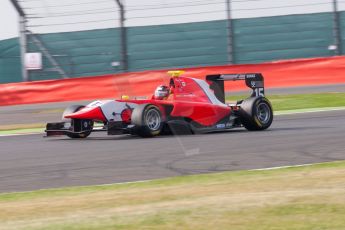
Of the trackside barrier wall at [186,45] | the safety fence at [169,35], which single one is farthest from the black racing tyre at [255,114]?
the trackside barrier wall at [186,45]

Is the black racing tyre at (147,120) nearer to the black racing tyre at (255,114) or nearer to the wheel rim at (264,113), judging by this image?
the black racing tyre at (255,114)

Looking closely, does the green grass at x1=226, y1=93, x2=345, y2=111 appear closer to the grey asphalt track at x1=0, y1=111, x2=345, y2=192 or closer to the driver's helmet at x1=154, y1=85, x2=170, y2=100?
the grey asphalt track at x1=0, y1=111, x2=345, y2=192

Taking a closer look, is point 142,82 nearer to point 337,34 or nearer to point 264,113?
point 337,34

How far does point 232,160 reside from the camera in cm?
1065

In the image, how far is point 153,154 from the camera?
1162 centimetres

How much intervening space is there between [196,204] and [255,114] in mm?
8079

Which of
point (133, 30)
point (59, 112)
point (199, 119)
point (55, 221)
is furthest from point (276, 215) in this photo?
point (133, 30)

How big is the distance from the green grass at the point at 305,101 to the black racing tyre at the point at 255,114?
541 centimetres

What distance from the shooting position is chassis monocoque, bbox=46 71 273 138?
46.1ft

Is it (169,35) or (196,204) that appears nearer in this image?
(196,204)

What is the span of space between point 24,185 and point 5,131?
9479 millimetres

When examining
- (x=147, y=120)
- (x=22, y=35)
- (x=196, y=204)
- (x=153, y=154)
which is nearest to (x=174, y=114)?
(x=147, y=120)

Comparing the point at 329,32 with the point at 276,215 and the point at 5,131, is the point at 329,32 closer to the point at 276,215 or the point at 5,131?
the point at 5,131

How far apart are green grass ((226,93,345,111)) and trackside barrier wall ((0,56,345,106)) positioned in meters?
1.04
